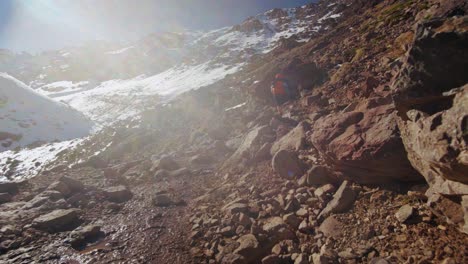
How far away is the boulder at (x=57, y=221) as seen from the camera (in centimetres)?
1259

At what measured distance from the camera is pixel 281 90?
24.8 metres

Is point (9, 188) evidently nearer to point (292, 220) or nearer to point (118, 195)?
point (118, 195)

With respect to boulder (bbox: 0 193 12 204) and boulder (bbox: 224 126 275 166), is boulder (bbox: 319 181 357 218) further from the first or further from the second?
boulder (bbox: 0 193 12 204)

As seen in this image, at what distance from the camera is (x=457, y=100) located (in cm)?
512

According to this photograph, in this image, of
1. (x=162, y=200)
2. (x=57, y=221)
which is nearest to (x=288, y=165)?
(x=162, y=200)

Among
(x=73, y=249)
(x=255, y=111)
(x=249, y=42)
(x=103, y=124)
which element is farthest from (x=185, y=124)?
(x=249, y=42)

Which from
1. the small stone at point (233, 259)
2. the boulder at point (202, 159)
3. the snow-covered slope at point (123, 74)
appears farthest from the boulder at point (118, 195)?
the snow-covered slope at point (123, 74)

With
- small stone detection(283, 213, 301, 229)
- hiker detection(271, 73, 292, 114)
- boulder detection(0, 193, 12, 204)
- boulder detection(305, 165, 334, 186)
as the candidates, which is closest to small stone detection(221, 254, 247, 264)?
small stone detection(283, 213, 301, 229)

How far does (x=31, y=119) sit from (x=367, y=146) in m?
45.1

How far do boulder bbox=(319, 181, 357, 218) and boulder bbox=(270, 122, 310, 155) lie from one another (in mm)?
4555

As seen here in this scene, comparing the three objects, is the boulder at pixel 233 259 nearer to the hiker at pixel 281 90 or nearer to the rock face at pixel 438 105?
the rock face at pixel 438 105

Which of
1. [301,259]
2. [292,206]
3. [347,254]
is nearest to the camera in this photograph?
[347,254]

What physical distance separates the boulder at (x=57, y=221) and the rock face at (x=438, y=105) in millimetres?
13617

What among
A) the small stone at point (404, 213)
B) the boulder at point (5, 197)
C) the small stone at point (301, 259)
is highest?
the boulder at point (5, 197)
